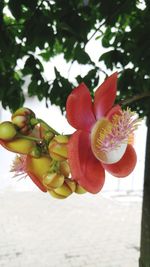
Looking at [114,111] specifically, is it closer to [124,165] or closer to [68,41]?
[124,165]

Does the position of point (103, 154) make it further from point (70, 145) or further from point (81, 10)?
point (81, 10)

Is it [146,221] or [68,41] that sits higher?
[68,41]

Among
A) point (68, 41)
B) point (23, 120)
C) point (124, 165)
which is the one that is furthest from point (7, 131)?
point (68, 41)

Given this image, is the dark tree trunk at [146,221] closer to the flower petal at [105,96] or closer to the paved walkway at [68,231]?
the flower petal at [105,96]

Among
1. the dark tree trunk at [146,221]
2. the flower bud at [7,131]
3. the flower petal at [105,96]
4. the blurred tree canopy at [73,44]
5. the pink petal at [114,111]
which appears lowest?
the dark tree trunk at [146,221]

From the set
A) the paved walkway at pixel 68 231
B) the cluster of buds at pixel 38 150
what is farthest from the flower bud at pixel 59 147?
the paved walkway at pixel 68 231

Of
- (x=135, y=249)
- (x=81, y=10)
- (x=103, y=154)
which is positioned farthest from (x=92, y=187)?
(x=135, y=249)

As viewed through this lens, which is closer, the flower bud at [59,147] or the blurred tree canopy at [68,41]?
the flower bud at [59,147]
